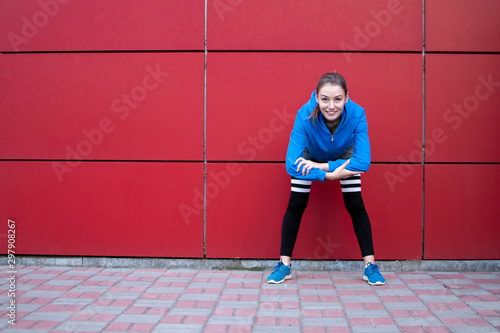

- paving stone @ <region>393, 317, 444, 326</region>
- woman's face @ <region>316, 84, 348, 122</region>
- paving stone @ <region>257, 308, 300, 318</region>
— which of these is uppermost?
woman's face @ <region>316, 84, 348, 122</region>

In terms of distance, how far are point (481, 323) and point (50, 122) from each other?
12.4ft

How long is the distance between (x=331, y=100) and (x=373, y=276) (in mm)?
1421

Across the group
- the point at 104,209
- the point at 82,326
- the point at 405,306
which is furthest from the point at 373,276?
the point at 104,209

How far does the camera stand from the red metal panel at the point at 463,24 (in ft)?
12.2

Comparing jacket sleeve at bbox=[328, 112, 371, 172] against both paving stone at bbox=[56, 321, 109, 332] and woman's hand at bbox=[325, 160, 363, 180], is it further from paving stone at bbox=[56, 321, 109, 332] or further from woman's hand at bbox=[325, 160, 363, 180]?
paving stone at bbox=[56, 321, 109, 332]

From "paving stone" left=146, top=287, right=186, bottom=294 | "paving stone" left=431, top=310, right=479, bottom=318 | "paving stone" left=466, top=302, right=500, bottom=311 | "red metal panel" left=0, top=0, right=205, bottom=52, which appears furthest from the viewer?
"red metal panel" left=0, top=0, right=205, bottom=52

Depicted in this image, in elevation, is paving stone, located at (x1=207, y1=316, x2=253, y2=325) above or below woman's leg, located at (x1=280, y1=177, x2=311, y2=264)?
below

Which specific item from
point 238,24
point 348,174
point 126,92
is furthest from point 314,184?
point 126,92

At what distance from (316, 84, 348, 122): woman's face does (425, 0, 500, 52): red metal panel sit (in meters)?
1.25

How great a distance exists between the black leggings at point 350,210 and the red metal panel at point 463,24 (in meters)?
1.51

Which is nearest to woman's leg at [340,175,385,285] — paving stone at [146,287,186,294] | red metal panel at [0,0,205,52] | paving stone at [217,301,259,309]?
paving stone at [217,301,259,309]

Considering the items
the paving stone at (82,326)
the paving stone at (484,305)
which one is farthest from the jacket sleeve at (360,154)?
the paving stone at (82,326)

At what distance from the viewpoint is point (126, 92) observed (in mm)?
3854

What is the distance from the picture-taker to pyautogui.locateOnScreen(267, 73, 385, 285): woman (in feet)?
10.5
